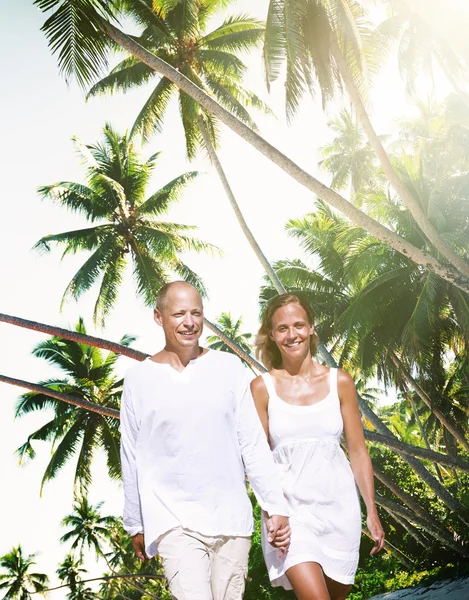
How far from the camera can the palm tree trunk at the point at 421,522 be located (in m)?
15.2

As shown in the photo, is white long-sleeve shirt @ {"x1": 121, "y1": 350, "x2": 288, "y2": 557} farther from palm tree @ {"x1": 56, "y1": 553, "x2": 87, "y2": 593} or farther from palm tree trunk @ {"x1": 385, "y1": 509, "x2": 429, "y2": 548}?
palm tree @ {"x1": 56, "y1": 553, "x2": 87, "y2": 593}

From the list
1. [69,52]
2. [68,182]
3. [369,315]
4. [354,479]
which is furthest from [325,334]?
[354,479]

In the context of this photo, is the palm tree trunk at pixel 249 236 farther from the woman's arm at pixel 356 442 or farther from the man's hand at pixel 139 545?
the man's hand at pixel 139 545

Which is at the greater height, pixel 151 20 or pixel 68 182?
pixel 68 182

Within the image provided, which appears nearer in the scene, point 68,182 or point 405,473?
point 68,182

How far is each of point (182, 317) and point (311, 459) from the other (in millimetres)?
1005

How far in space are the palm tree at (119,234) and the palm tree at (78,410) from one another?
399cm

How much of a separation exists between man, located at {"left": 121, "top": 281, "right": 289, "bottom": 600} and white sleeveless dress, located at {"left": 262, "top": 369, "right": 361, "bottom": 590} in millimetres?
235

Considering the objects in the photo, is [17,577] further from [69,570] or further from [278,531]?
[278,531]

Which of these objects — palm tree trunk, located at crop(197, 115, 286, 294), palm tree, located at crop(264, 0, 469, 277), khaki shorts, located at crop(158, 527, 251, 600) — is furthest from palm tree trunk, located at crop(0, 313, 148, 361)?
palm tree trunk, located at crop(197, 115, 286, 294)

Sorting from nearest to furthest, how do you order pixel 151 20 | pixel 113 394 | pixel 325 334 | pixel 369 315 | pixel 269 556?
pixel 269 556 → pixel 151 20 → pixel 369 315 → pixel 325 334 → pixel 113 394

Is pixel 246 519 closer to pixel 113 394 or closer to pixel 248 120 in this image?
pixel 248 120

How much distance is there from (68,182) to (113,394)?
8954mm

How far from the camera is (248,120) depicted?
18281 mm
